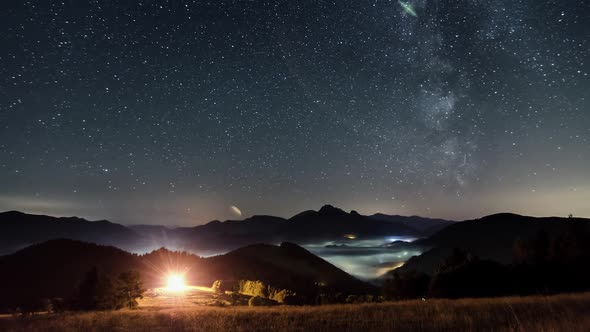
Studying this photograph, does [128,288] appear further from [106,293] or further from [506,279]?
[506,279]

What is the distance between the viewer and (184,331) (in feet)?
39.0

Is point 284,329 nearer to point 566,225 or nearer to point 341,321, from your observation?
point 341,321

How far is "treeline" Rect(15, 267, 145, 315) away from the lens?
165 feet

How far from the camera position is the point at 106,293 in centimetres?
6109

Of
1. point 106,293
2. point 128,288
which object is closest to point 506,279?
point 128,288

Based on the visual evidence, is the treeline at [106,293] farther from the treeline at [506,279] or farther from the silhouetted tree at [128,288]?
the treeline at [506,279]

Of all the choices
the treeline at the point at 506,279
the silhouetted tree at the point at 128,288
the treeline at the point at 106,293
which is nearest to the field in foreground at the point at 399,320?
→ the treeline at the point at 506,279

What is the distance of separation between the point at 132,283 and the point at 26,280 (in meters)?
174

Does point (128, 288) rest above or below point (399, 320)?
below

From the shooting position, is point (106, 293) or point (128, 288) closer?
point (128, 288)

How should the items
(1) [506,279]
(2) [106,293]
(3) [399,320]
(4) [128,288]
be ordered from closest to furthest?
(3) [399,320] < (1) [506,279] < (4) [128,288] < (2) [106,293]

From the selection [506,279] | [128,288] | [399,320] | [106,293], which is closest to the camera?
[399,320]

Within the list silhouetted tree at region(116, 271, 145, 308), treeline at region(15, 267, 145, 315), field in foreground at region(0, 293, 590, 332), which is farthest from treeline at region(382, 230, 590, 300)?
treeline at region(15, 267, 145, 315)

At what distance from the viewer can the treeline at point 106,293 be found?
50406 millimetres
